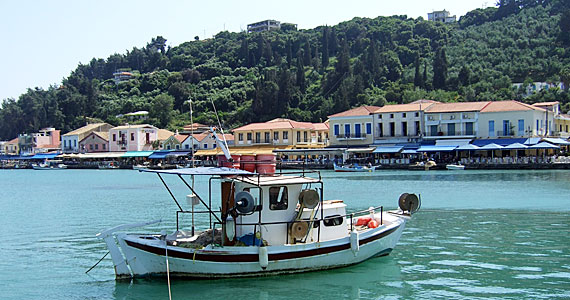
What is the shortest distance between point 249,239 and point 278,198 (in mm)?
1264

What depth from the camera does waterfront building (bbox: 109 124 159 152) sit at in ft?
326

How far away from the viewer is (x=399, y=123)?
73.6m

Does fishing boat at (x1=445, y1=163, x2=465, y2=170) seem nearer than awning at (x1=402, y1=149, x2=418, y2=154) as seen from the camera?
Yes

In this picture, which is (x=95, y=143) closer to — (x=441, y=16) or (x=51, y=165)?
(x=51, y=165)

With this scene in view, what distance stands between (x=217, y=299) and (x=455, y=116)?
5971cm

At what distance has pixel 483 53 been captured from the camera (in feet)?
380

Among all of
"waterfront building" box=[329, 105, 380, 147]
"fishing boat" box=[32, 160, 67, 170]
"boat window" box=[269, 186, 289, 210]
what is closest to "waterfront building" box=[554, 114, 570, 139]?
"waterfront building" box=[329, 105, 380, 147]

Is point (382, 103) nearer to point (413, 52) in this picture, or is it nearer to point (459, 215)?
point (413, 52)

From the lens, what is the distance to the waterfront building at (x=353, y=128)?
76.1 meters

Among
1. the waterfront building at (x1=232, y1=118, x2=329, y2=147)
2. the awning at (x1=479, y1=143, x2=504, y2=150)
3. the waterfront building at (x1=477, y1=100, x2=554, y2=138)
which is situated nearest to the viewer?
the awning at (x1=479, y1=143, x2=504, y2=150)

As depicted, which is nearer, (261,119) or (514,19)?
(261,119)

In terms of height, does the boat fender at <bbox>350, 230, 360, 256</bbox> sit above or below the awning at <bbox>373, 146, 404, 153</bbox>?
below

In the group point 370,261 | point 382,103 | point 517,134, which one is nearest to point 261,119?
point 382,103

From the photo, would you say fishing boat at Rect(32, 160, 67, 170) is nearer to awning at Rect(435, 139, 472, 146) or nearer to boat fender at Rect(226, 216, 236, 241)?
awning at Rect(435, 139, 472, 146)
